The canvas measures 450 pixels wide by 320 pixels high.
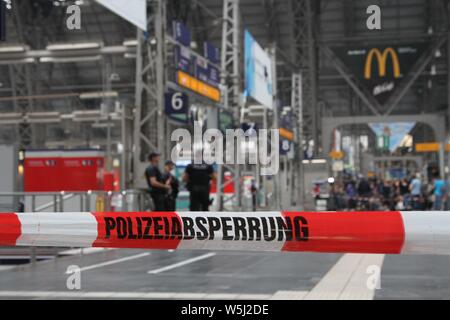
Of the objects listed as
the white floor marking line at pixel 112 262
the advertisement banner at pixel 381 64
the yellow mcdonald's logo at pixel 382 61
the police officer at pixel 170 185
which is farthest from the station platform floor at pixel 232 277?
the advertisement banner at pixel 381 64

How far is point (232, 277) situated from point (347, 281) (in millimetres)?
1393

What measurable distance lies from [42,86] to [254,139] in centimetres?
1753

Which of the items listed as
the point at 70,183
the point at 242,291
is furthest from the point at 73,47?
the point at 242,291

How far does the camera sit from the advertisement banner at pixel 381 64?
23766mm

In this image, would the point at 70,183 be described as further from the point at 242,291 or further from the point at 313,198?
the point at 242,291

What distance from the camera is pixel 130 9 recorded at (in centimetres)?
1176

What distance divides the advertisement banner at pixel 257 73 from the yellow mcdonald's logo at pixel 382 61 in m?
3.64

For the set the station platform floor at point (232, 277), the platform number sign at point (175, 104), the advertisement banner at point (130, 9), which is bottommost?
the station platform floor at point (232, 277)

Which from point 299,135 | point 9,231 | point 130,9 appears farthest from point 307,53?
point 9,231

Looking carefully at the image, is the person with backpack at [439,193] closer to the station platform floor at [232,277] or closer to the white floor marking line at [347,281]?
the station platform floor at [232,277]

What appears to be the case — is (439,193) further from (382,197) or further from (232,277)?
(232,277)

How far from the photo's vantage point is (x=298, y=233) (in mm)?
4820
